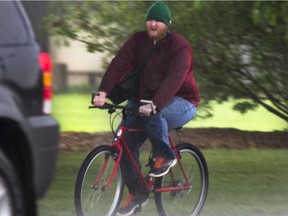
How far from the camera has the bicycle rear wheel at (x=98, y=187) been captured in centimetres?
655

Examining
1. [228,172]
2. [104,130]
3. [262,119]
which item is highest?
[228,172]

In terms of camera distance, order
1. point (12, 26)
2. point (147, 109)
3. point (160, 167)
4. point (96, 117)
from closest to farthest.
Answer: point (12, 26), point (147, 109), point (160, 167), point (96, 117)

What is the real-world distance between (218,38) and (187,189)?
3.51 metres

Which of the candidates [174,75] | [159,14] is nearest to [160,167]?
[174,75]

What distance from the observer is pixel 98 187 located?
265 inches

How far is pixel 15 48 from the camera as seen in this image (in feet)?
19.5

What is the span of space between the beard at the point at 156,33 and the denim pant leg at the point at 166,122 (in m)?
0.49

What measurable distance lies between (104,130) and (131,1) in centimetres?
264

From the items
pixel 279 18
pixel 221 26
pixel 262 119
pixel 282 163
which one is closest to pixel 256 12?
pixel 279 18

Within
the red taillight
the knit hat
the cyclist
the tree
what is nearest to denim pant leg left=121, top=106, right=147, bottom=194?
the cyclist

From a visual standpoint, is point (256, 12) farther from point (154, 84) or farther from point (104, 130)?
point (104, 130)

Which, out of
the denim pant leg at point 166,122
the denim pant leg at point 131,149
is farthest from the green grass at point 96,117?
the denim pant leg at point 131,149

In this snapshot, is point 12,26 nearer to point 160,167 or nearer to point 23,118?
point 23,118

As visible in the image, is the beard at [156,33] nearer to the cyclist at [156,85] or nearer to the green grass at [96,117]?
the cyclist at [156,85]
